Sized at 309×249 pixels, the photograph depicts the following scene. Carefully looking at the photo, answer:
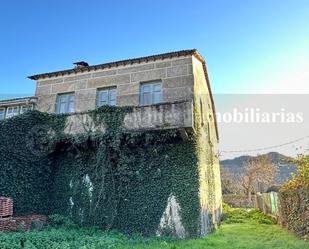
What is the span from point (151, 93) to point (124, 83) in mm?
1623

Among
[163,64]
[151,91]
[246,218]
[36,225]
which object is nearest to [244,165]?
[246,218]

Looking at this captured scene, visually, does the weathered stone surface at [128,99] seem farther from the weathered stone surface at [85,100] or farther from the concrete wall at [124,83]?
the weathered stone surface at [85,100]

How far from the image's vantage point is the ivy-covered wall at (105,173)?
38.4 ft

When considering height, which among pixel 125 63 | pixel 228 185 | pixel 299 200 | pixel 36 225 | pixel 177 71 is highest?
pixel 125 63

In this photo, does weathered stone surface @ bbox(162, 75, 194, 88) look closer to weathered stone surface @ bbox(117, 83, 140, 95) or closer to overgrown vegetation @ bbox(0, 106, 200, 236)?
weathered stone surface @ bbox(117, 83, 140, 95)

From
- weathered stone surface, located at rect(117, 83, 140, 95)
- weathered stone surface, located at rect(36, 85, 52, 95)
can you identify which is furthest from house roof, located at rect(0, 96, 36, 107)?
weathered stone surface, located at rect(117, 83, 140, 95)

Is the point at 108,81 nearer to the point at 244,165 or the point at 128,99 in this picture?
the point at 128,99

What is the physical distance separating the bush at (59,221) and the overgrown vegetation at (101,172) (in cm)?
41

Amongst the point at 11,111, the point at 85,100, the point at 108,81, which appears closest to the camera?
the point at 108,81

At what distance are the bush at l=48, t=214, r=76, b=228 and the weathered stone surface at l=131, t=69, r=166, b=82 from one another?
7373mm

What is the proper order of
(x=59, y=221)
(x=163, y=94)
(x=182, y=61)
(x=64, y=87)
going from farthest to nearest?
(x=64, y=87)
(x=182, y=61)
(x=163, y=94)
(x=59, y=221)

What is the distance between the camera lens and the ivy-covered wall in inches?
461

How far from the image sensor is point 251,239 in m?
11.8

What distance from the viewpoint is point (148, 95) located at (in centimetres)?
1406
